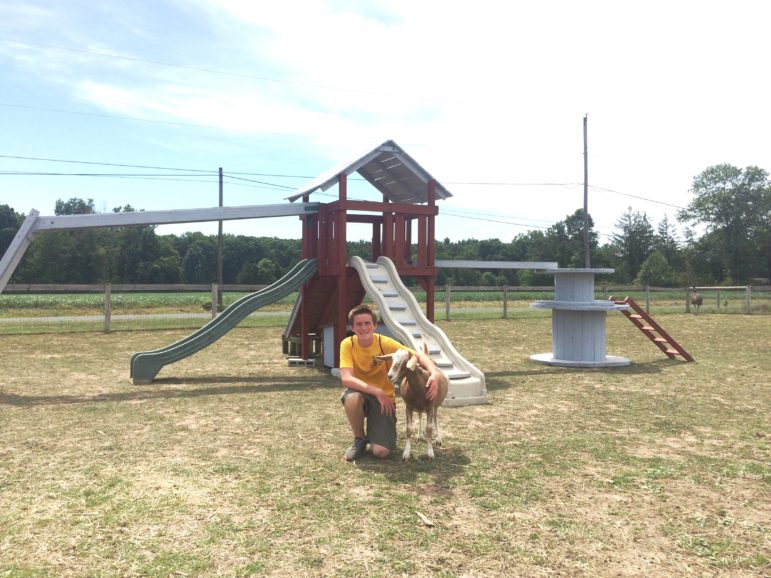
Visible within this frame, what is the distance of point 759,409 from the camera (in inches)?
274

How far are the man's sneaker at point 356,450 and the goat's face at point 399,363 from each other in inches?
26.7

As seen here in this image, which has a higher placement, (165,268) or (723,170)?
(723,170)

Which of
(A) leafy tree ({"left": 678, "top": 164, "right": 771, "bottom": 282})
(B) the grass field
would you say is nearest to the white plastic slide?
(B) the grass field

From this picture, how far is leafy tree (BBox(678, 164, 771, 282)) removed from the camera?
65469 mm

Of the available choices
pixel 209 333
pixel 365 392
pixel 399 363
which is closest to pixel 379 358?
pixel 399 363

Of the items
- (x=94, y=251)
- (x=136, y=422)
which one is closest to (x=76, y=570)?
(x=136, y=422)

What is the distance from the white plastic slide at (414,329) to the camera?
728 centimetres

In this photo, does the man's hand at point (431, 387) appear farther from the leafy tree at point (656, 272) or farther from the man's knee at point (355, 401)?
the leafy tree at point (656, 272)

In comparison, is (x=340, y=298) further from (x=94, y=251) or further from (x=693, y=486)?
(x=94, y=251)

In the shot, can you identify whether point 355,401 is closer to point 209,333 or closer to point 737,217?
point 209,333

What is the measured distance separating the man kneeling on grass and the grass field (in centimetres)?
20

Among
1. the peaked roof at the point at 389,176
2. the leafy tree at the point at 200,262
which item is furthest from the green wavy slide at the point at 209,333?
the leafy tree at the point at 200,262

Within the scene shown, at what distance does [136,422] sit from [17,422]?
1.32 metres

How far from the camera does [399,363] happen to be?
4.73 meters
